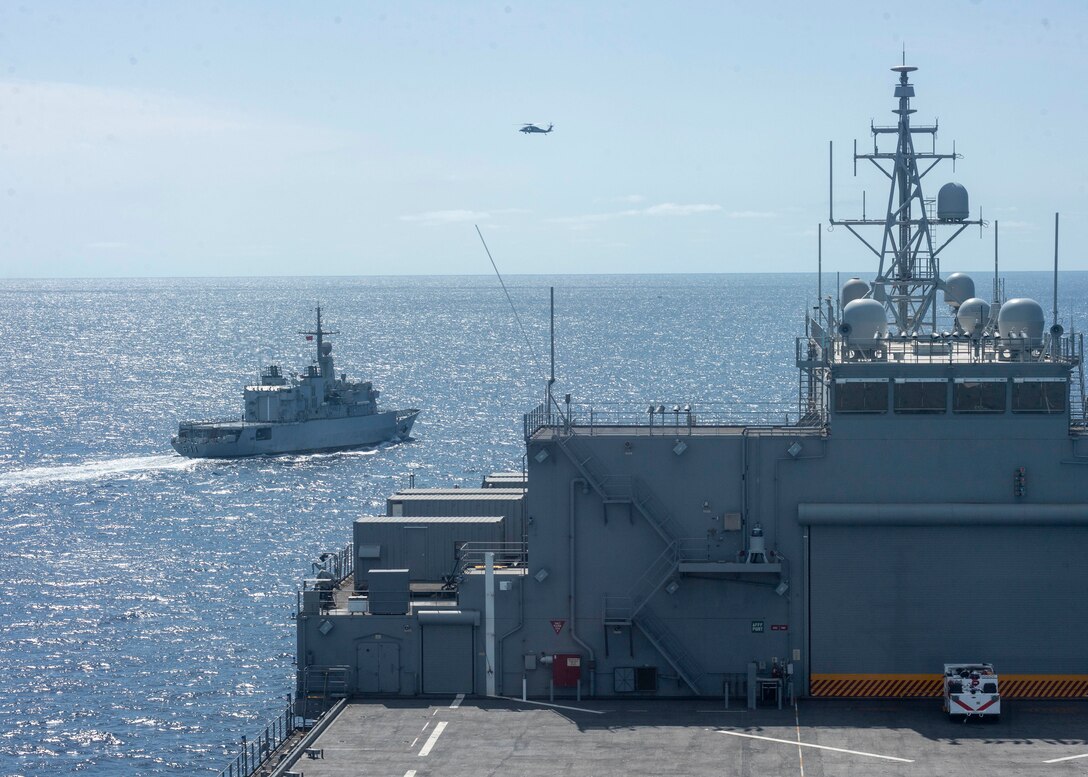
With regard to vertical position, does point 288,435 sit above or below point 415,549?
below

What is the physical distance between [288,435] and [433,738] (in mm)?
99197

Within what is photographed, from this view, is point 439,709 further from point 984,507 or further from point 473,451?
point 473,451

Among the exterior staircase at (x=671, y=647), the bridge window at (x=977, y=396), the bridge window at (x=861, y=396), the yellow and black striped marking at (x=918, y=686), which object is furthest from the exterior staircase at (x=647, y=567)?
the bridge window at (x=977, y=396)

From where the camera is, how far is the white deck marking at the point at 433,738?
3400cm

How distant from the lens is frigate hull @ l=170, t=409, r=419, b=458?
12800 centimetres

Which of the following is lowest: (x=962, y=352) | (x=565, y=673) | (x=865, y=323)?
(x=565, y=673)

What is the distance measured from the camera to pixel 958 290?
4809 centimetres

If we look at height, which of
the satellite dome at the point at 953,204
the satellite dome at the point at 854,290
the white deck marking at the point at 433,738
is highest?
the satellite dome at the point at 953,204

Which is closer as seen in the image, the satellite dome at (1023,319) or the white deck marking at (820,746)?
the white deck marking at (820,746)

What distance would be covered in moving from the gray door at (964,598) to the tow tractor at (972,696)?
1640 millimetres

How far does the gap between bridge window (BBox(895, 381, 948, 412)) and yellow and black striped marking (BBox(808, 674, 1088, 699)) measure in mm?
7061

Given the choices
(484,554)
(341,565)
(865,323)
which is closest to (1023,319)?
(865,323)

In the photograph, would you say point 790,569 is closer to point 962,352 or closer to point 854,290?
point 962,352

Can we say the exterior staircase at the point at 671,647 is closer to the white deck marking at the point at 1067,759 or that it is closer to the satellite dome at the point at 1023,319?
the white deck marking at the point at 1067,759
